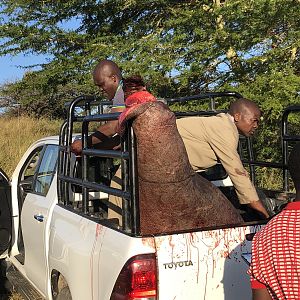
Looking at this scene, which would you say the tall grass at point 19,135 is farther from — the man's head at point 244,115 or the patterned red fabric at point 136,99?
the patterned red fabric at point 136,99

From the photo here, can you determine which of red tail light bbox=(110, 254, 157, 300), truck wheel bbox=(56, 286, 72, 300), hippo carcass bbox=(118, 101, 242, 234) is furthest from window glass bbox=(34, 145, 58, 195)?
red tail light bbox=(110, 254, 157, 300)

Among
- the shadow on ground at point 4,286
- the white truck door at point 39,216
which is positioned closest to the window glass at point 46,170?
the white truck door at point 39,216

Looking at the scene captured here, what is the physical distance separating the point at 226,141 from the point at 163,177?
2.74 feet

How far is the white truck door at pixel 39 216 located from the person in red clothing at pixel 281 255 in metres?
2.23

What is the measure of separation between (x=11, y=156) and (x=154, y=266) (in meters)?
11.7

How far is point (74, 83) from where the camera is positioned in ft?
39.0

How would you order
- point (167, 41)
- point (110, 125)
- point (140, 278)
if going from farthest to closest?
point (167, 41) → point (110, 125) → point (140, 278)

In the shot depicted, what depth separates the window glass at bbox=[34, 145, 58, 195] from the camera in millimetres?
4129

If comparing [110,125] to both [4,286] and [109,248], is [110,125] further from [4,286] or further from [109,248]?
[4,286]

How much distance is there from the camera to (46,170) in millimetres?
4277

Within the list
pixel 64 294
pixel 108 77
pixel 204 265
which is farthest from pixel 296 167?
pixel 108 77

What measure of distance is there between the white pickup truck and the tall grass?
8.49 metres

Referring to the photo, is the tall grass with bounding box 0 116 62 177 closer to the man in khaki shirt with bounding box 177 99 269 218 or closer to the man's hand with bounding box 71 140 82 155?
the man's hand with bounding box 71 140 82 155

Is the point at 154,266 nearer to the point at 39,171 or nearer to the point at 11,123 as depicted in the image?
the point at 39,171
